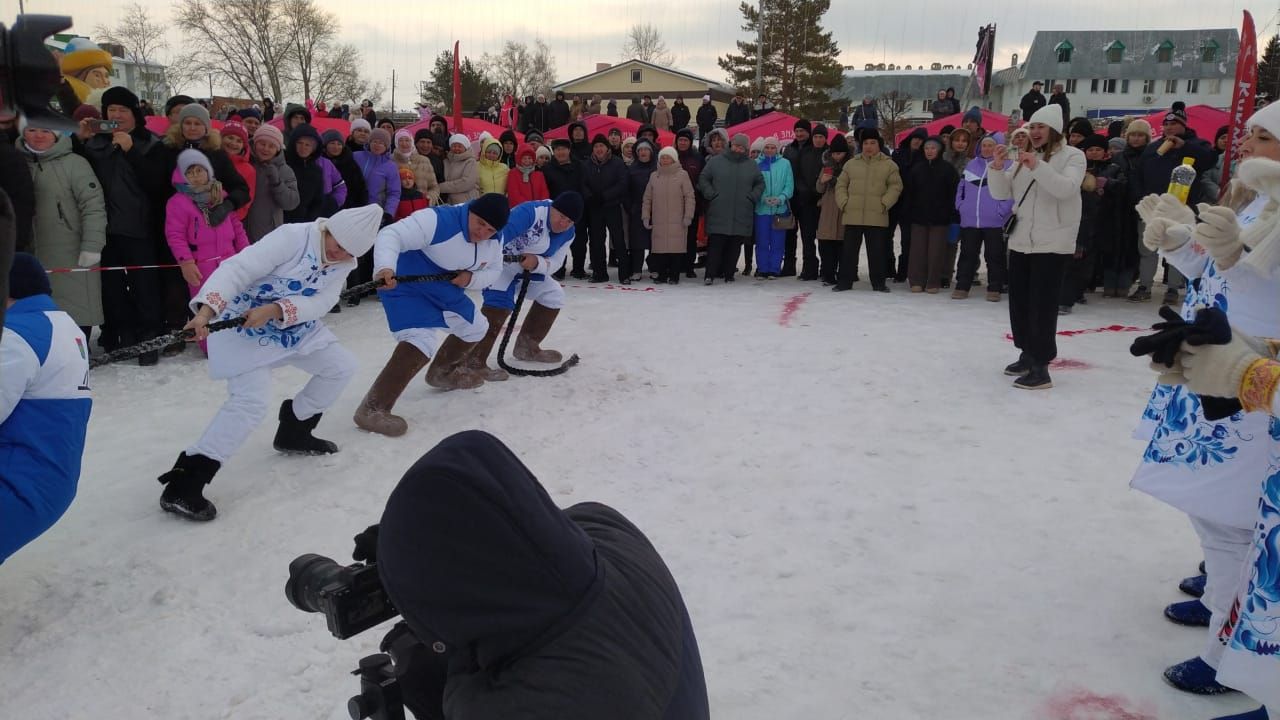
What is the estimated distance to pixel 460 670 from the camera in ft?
3.96

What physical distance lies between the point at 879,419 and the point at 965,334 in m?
2.74

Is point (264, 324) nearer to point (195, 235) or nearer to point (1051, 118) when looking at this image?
point (195, 235)

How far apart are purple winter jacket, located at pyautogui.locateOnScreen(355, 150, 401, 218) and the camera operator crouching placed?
8101mm

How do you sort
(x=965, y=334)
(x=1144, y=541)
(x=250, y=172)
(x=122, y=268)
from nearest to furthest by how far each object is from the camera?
(x=1144, y=541) < (x=122, y=268) < (x=250, y=172) < (x=965, y=334)

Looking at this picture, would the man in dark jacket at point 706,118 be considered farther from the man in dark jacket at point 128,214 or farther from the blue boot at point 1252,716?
the blue boot at point 1252,716

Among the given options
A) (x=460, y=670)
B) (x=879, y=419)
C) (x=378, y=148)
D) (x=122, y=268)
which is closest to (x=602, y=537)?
(x=460, y=670)

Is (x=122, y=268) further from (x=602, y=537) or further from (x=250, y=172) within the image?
(x=602, y=537)

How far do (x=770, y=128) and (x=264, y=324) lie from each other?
37.0 feet

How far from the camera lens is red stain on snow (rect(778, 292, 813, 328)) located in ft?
27.3

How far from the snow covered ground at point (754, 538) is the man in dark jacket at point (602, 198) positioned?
4.25m

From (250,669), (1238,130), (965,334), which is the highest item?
(1238,130)

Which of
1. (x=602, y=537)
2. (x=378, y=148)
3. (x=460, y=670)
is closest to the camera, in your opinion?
(x=460, y=670)

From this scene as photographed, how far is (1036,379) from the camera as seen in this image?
235 inches

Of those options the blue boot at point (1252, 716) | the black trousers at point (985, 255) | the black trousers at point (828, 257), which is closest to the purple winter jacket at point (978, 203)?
the black trousers at point (985, 255)
